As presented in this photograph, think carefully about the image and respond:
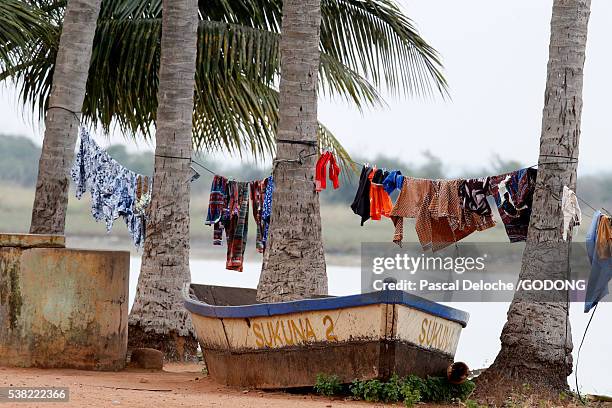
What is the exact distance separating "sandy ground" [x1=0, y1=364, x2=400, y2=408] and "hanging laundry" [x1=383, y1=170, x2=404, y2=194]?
314 cm

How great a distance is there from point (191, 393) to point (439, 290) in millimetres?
3855

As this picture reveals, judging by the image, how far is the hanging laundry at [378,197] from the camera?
12.8 m

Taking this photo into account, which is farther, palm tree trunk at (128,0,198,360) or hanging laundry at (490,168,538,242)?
palm tree trunk at (128,0,198,360)

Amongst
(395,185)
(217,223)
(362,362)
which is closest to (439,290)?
(395,185)

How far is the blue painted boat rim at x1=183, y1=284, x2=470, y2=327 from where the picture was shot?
30.4 feet

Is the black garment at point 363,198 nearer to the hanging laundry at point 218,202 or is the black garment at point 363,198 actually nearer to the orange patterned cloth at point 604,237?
the orange patterned cloth at point 604,237

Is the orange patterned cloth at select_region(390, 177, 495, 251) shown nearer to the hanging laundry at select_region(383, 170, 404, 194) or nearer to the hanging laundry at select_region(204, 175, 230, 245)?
the hanging laundry at select_region(383, 170, 404, 194)

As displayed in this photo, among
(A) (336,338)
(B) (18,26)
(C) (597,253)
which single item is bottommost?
(A) (336,338)

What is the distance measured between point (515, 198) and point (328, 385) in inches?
133

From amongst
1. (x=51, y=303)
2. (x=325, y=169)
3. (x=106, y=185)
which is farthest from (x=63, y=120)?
(x=325, y=169)

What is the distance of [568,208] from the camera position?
10305 mm

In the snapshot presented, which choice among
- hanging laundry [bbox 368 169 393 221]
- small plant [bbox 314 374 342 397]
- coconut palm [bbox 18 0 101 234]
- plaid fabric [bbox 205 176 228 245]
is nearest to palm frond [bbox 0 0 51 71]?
coconut palm [bbox 18 0 101 234]

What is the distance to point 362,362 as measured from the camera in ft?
31.0

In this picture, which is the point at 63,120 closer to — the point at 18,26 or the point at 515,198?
the point at 18,26
